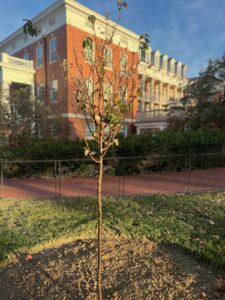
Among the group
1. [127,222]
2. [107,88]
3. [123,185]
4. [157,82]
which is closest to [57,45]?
[123,185]

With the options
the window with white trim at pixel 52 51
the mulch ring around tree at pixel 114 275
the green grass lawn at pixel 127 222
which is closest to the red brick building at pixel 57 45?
the window with white trim at pixel 52 51

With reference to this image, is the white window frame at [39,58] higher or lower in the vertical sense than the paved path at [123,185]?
higher

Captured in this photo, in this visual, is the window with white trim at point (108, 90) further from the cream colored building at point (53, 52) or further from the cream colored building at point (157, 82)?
the cream colored building at point (157, 82)

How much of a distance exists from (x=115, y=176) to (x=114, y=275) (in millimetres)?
6182

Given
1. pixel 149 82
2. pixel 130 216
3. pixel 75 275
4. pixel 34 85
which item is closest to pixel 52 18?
pixel 34 85

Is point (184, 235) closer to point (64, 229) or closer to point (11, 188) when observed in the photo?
point (64, 229)

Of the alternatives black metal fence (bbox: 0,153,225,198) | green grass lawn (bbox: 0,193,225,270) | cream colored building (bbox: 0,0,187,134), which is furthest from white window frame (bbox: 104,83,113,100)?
cream colored building (bbox: 0,0,187,134)

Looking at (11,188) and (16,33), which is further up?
(16,33)

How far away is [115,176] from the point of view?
29.4ft

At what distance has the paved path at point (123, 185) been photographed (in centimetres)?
672

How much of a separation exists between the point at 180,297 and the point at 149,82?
32.1 metres

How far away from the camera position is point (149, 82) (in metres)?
32.3

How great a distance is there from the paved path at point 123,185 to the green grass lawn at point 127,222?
1069 millimetres

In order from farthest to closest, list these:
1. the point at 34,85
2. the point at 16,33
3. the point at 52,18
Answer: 1. the point at 16,33
2. the point at 34,85
3. the point at 52,18
